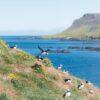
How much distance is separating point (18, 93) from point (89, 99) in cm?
1040

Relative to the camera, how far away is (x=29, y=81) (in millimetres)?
38469

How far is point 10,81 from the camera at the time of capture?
121ft

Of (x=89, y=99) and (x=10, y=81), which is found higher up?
(x=10, y=81)

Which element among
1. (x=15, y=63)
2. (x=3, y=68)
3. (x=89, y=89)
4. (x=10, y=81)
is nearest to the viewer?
(x=10, y=81)

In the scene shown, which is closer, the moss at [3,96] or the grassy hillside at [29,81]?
the moss at [3,96]

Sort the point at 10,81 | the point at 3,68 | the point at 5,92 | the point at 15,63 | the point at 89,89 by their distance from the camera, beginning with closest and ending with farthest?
the point at 5,92 < the point at 10,81 < the point at 3,68 < the point at 15,63 < the point at 89,89

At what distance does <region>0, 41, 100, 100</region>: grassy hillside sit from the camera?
116 ft

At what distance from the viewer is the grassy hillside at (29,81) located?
3522 centimetres

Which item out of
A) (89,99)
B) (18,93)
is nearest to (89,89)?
(89,99)

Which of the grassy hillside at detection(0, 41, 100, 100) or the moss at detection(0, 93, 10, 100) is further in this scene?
the grassy hillside at detection(0, 41, 100, 100)

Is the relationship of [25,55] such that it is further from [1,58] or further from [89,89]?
[89,89]

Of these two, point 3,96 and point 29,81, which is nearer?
point 3,96

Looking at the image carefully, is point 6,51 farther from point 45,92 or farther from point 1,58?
point 45,92

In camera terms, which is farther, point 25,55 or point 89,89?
point 89,89
